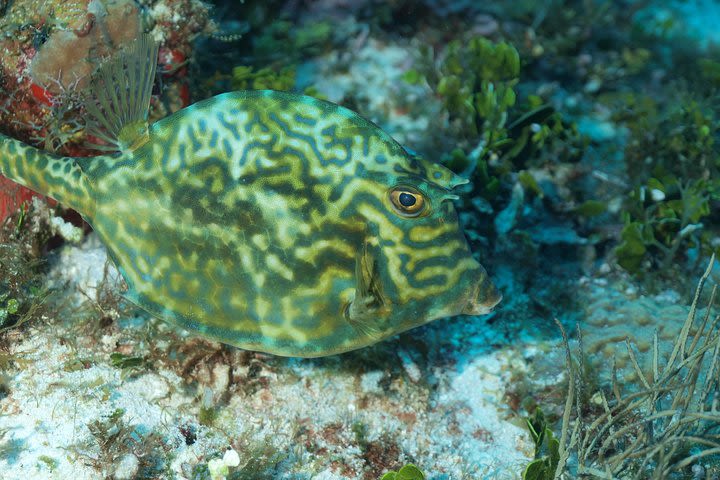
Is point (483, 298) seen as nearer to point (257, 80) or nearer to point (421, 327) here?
point (421, 327)

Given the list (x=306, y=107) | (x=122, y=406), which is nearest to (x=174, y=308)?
(x=122, y=406)

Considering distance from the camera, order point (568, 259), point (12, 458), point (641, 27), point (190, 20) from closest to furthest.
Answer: point (12, 458) → point (190, 20) → point (568, 259) → point (641, 27)

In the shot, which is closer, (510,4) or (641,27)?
(510,4)

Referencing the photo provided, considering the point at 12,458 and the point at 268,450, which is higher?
the point at 12,458

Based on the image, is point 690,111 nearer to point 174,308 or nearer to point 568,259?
point 568,259

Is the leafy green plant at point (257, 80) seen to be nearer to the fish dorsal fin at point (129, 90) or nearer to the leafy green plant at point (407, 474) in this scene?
the fish dorsal fin at point (129, 90)

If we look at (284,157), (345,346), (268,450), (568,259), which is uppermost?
(284,157)

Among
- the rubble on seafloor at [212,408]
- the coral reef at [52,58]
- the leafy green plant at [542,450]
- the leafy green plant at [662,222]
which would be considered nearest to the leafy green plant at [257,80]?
the coral reef at [52,58]

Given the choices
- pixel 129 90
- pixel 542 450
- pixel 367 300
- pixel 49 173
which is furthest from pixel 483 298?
pixel 49 173

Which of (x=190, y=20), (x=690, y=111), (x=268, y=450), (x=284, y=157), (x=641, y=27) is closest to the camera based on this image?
(x=284, y=157)
